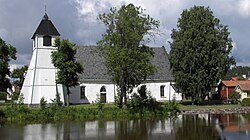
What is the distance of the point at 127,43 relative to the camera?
41000 millimetres

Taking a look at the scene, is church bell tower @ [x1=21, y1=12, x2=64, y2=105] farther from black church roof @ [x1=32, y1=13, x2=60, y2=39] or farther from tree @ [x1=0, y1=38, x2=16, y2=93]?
tree @ [x1=0, y1=38, x2=16, y2=93]

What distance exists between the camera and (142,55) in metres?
39.9

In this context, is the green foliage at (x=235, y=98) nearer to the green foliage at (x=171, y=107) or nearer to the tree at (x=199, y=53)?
the tree at (x=199, y=53)

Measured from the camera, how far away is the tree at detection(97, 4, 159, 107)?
39.6 m

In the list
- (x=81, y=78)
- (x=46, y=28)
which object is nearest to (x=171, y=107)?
(x=81, y=78)

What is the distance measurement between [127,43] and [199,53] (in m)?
12.8

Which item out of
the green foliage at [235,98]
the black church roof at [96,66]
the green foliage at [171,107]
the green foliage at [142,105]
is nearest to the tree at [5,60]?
the black church roof at [96,66]

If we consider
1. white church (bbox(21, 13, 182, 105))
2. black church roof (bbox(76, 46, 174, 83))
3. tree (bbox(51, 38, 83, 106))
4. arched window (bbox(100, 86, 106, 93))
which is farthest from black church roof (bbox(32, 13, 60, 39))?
arched window (bbox(100, 86, 106, 93))

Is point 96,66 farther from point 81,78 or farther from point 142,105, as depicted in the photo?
point 142,105

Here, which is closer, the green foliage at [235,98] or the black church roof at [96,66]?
the green foliage at [235,98]

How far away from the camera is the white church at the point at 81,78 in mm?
52438

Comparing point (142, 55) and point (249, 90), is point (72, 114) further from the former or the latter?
point (249, 90)

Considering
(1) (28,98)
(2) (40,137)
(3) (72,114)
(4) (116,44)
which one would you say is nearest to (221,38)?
(4) (116,44)

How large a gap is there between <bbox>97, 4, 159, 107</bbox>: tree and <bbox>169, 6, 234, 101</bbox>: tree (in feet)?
31.7
